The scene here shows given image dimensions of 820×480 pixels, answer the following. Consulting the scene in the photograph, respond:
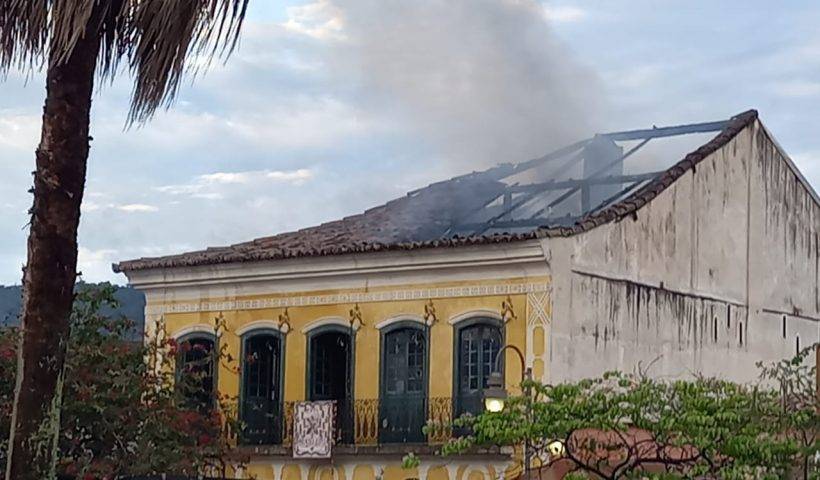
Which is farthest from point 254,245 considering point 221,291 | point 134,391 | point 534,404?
point 534,404

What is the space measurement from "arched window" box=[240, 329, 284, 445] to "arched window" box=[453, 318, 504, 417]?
133 inches

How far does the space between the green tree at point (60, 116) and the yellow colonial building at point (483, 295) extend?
978cm

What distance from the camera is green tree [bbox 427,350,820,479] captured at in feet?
52.1

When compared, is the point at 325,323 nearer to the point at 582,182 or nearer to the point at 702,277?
the point at 582,182

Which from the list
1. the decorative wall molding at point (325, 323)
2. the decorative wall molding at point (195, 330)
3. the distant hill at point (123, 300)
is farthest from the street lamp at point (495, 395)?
the distant hill at point (123, 300)

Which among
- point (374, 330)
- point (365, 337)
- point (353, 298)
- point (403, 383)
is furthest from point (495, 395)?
point (353, 298)

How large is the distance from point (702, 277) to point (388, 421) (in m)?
→ 5.79

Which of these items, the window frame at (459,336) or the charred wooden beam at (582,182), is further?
the charred wooden beam at (582,182)

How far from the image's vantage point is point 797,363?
17.2 m

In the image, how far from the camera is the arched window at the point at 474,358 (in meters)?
24.1

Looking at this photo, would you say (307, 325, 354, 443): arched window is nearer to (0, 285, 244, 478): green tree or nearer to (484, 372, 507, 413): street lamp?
(0, 285, 244, 478): green tree

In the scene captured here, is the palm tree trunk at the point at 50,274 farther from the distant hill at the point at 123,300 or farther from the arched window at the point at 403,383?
the distant hill at the point at 123,300

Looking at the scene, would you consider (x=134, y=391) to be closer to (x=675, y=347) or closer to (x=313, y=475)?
(x=313, y=475)

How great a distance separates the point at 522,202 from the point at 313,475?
5.48m
